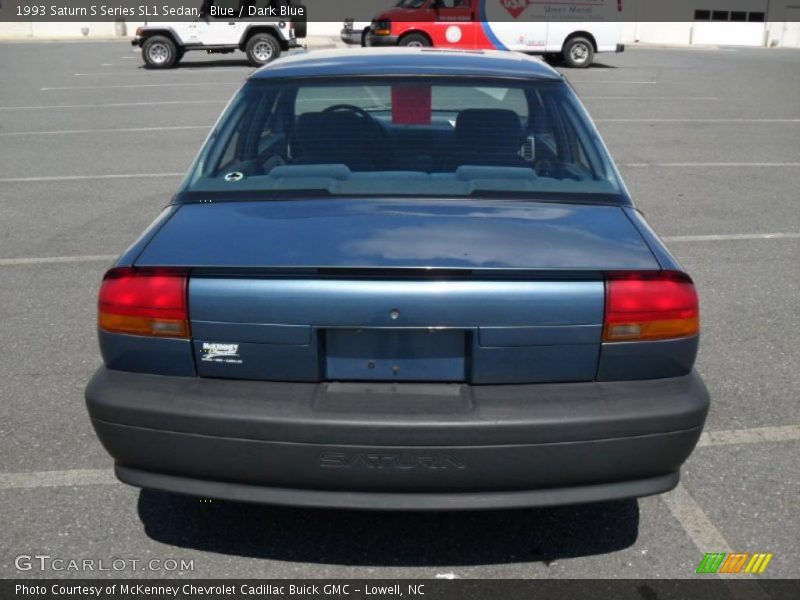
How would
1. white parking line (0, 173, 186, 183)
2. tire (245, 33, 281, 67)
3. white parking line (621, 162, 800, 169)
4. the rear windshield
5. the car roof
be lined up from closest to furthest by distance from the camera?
1. the rear windshield
2. the car roof
3. white parking line (0, 173, 186, 183)
4. white parking line (621, 162, 800, 169)
5. tire (245, 33, 281, 67)

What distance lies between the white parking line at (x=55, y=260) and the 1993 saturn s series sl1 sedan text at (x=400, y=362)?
12.2 ft

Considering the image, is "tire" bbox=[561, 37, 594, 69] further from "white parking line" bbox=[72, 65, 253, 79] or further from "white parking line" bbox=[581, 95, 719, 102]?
"white parking line" bbox=[72, 65, 253, 79]

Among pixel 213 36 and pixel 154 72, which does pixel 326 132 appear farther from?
pixel 213 36

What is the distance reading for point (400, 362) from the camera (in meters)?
2.71

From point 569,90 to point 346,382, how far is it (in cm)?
178

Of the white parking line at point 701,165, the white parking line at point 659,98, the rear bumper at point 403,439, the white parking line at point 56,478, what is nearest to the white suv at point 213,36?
the white parking line at point 659,98

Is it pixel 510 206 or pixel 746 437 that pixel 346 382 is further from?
pixel 746 437

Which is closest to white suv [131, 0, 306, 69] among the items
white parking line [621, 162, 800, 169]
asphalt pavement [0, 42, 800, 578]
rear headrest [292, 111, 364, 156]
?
asphalt pavement [0, 42, 800, 578]

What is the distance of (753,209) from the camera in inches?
316

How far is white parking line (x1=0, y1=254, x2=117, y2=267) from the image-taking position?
6.41 meters

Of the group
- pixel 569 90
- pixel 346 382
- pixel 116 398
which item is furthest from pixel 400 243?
pixel 569 90

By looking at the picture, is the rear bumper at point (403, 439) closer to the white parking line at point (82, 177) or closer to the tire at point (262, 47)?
the white parking line at point (82, 177)

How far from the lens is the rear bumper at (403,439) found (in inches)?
103
